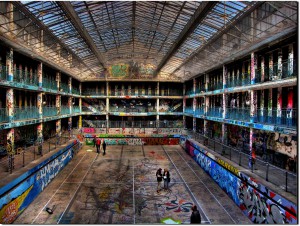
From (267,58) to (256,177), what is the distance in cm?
967

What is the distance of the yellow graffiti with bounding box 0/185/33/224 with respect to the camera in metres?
10.8

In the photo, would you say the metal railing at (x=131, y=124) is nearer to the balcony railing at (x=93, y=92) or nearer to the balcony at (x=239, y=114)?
the balcony railing at (x=93, y=92)

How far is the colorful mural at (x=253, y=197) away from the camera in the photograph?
32.0ft

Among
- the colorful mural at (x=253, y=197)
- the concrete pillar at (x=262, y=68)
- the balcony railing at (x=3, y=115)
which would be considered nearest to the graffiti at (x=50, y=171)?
the balcony railing at (x=3, y=115)

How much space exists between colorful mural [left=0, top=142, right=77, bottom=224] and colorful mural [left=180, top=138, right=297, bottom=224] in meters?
11.5

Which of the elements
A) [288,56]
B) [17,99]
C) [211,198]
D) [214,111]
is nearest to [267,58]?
[288,56]

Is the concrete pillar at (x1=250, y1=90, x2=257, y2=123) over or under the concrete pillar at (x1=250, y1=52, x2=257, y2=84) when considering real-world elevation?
under

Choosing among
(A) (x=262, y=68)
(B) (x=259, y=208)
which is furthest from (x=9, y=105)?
(A) (x=262, y=68)

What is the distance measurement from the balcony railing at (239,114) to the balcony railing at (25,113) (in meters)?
16.5

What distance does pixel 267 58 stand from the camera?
59.6 feet

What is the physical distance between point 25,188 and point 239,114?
1577 centimetres

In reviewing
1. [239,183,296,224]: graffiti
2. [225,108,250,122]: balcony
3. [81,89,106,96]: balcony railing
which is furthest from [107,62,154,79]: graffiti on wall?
[239,183,296,224]: graffiti

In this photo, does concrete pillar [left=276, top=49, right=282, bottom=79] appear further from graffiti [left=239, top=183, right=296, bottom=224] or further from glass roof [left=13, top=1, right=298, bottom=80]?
graffiti [left=239, top=183, right=296, bottom=224]

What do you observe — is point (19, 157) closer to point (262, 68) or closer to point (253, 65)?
point (253, 65)
